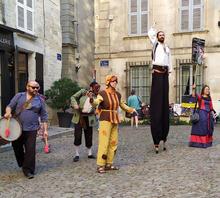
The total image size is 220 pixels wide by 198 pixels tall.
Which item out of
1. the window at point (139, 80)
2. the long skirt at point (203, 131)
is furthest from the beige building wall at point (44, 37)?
the long skirt at point (203, 131)

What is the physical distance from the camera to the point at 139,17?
23.5 meters

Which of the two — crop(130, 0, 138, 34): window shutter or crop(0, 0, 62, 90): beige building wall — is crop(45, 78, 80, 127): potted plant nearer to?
crop(0, 0, 62, 90): beige building wall

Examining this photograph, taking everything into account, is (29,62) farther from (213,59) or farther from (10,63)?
(213,59)

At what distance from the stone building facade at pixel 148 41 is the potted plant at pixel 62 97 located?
6427 millimetres

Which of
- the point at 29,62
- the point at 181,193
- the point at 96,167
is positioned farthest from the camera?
the point at 29,62

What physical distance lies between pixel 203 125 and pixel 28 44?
761 cm

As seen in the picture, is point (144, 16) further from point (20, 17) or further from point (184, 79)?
point (20, 17)

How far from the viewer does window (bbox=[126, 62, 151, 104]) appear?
23.4 metres

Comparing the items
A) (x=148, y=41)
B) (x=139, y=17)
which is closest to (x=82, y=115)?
(x=148, y=41)

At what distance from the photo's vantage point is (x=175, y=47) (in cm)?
2267

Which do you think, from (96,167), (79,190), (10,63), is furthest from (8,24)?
(79,190)

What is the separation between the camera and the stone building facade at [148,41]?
72.0 feet

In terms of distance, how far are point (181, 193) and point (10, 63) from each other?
31.9 ft

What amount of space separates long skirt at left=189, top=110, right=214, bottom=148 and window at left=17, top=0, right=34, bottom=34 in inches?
292
